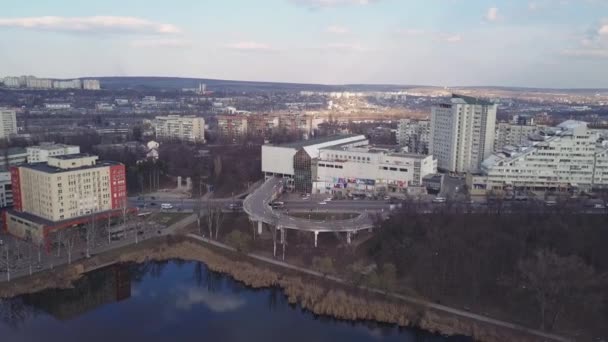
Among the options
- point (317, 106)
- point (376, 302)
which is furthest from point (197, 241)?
point (317, 106)

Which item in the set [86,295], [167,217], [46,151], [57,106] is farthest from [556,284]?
[57,106]

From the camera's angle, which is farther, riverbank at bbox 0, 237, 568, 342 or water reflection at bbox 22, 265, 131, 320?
water reflection at bbox 22, 265, 131, 320

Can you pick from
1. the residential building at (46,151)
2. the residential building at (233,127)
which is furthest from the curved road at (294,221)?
the residential building at (233,127)

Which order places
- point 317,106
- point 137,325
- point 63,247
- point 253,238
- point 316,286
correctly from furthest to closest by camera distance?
point 317,106
point 253,238
point 63,247
point 316,286
point 137,325

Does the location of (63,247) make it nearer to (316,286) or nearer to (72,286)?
(72,286)

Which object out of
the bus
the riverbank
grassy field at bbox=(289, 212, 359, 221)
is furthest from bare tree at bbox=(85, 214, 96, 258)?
grassy field at bbox=(289, 212, 359, 221)

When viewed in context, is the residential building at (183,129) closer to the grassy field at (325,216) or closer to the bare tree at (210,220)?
the bare tree at (210,220)

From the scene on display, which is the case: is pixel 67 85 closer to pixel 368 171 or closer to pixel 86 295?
pixel 368 171

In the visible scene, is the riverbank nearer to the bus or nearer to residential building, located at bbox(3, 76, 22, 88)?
the bus
